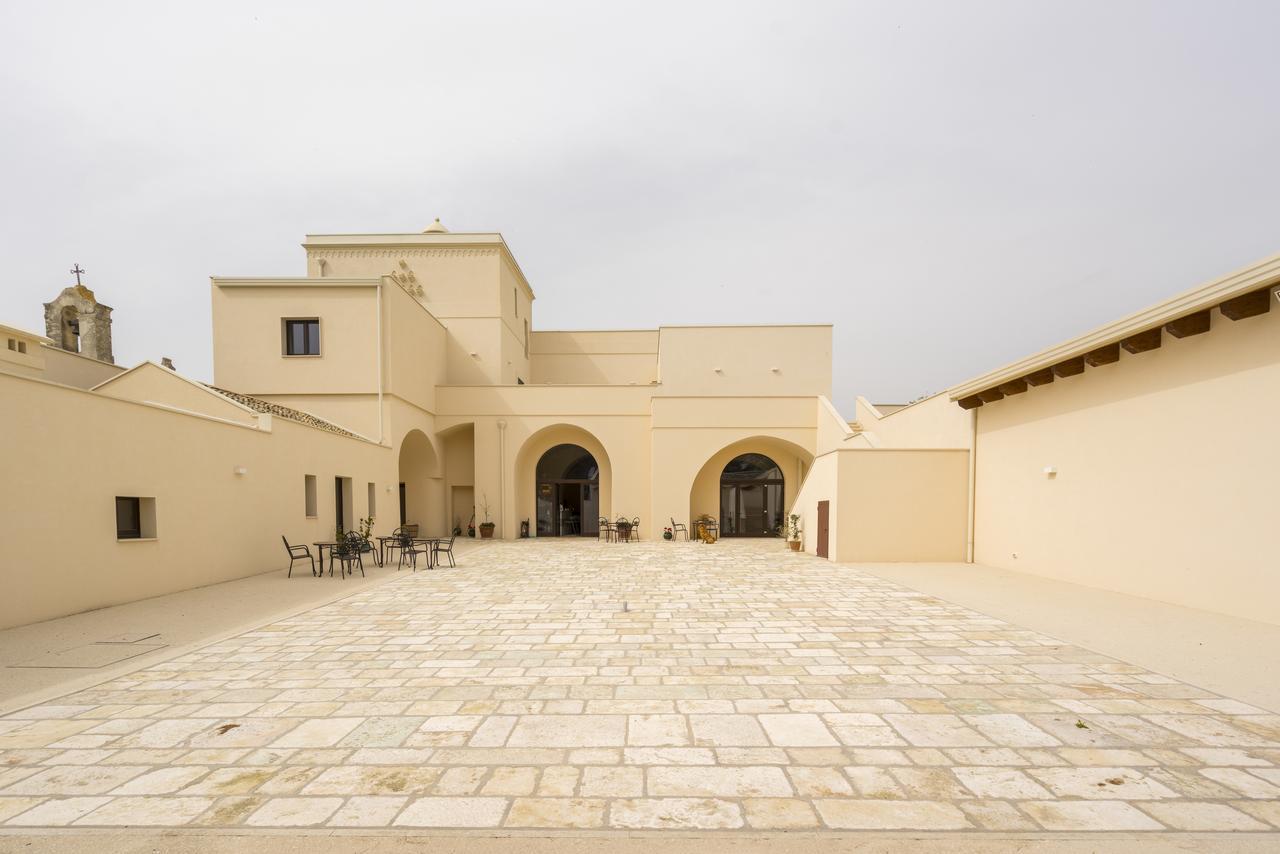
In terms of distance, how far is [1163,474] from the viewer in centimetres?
743

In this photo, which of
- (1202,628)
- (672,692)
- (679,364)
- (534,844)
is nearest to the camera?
(534,844)

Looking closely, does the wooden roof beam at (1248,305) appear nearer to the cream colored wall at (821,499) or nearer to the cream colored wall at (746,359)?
the cream colored wall at (821,499)

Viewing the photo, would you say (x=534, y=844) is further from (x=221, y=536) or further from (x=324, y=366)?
(x=324, y=366)

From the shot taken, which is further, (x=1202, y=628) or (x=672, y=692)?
(x=1202, y=628)

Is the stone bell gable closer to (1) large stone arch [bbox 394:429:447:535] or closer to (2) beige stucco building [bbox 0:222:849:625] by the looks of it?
(2) beige stucco building [bbox 0:222:849:625]

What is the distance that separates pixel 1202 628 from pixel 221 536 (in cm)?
1376

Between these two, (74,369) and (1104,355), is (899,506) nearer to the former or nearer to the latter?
(1104,355)

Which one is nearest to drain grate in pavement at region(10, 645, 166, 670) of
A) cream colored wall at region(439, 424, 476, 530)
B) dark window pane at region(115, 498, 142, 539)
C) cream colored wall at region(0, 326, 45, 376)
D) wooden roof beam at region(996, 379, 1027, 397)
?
dark window pane at region(115, 498, 142, 539)

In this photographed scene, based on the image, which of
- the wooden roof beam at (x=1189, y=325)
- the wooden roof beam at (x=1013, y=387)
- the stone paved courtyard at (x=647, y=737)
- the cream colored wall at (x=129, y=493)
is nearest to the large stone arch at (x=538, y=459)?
the cream colored wall at (x=129, y=493)

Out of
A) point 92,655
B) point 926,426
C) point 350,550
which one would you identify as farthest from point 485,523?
point 926,426

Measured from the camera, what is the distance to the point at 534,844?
8.55 feet

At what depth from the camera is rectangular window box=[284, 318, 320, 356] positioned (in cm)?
1535

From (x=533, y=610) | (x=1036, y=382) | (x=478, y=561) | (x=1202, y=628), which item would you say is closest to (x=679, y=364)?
(x=478, y=561)

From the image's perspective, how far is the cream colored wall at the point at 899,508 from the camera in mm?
11484
